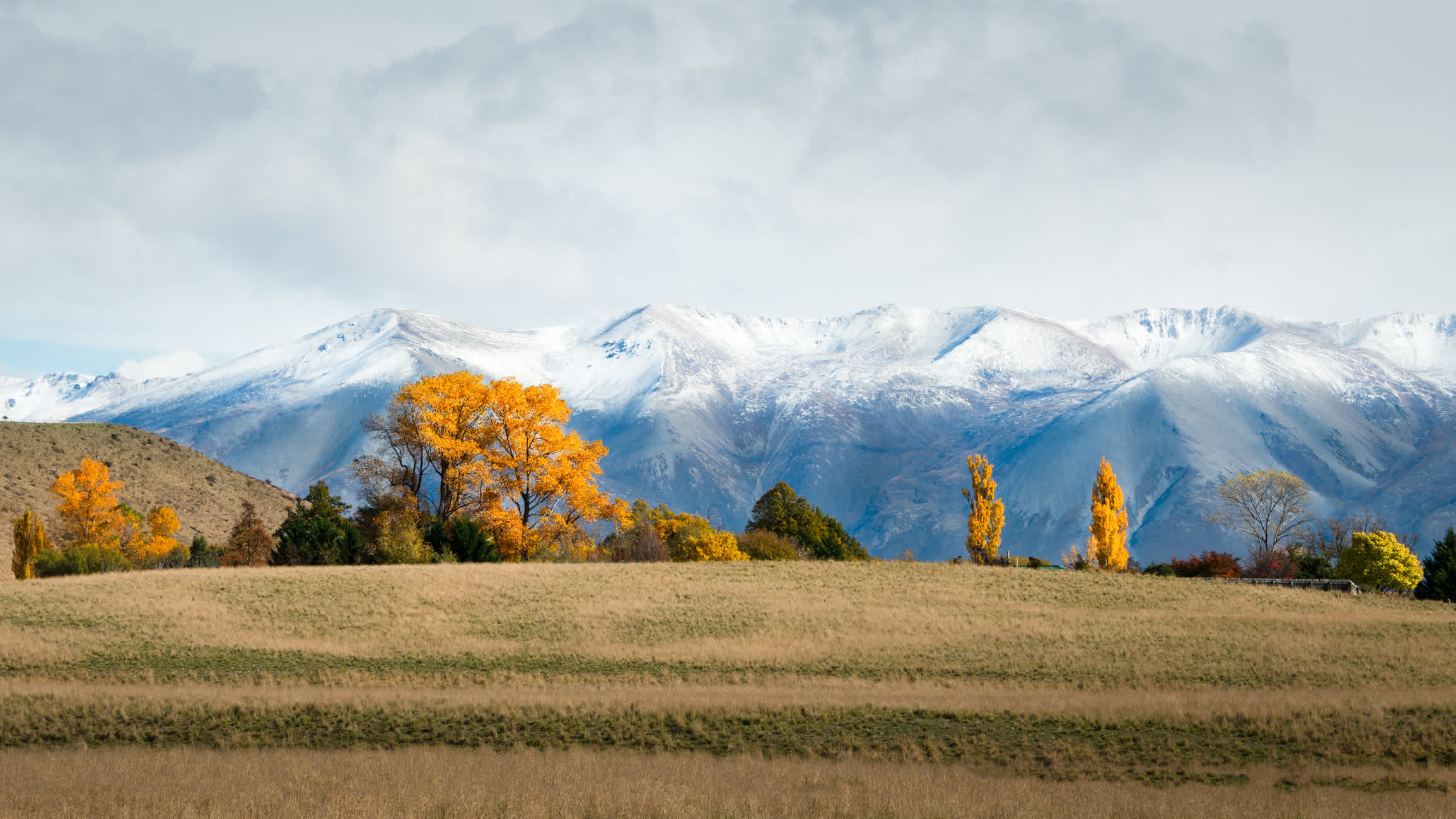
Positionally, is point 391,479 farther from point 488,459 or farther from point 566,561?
point 566,561

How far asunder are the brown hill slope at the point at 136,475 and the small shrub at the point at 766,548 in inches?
1978

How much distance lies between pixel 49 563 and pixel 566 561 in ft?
110

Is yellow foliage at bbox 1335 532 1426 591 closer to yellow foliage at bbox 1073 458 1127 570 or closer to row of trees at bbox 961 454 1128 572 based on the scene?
row of trees at bbox 961 454 1128 572

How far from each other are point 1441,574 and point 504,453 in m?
57.2

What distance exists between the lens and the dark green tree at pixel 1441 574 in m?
58.4

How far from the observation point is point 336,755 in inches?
839

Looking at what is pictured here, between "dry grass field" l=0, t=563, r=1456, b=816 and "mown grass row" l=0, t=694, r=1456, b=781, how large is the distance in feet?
0.34

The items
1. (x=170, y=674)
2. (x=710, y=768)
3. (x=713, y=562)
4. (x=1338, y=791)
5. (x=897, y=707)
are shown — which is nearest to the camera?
(x=1338, y=791)

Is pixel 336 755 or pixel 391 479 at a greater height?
pixel 391 479

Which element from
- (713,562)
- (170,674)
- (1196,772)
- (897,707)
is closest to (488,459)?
(713,562)

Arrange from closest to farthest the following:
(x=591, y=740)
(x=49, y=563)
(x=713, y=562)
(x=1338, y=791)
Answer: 1. (x=1338, y=791)
2. (x=591, y=740)
3. (x=713, y=562)
4. (x=49, y=563)

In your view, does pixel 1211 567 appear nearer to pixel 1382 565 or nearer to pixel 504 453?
pixel 1382 565

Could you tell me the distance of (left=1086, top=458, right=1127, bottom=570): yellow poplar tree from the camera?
303 ft

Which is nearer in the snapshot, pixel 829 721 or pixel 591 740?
pixel 591 740
